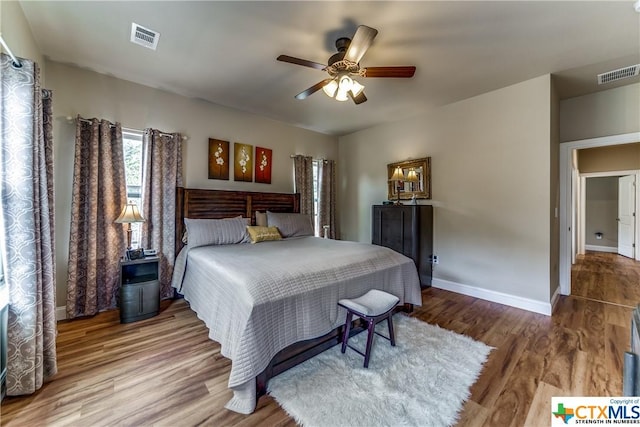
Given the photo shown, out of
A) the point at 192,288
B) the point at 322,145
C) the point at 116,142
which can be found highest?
the point at 322,145

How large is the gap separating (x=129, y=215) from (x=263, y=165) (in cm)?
208

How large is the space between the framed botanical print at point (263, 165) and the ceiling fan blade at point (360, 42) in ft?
8.31

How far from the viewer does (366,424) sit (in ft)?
4.74

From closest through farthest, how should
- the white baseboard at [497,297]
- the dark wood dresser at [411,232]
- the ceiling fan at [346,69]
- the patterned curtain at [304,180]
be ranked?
the ceiling fan at [346,69] < the white baseboard at [497,297] < the dark wood dresser at [411,232] < the patterned curtain at [304,180]

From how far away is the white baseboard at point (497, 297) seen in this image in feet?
9.70

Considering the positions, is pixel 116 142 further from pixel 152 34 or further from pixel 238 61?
pixel 238 61

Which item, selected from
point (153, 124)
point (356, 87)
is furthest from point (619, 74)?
point (153, 124)

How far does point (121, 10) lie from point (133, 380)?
2.81m

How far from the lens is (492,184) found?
3.38 m

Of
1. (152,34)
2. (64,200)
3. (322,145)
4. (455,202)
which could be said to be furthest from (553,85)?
(64,200)

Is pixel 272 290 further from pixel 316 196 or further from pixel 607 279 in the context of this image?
pixel 607 279

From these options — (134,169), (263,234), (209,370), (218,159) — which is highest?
(218,159)

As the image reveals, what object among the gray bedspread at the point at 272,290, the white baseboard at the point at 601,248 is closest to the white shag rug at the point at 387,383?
the gray bedspread at the point at 272,290

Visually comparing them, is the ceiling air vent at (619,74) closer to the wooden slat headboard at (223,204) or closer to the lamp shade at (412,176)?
the lamp shade at (412,176)
